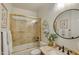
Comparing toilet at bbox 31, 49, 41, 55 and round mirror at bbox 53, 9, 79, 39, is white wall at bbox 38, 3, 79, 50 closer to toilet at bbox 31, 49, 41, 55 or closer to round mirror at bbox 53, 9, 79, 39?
round mirror at bbox 53, 9, 79, 39

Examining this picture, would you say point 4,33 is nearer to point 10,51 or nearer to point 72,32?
point 10,51

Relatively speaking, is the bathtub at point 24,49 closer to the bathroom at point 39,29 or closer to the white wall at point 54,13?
the bathroom at point 39,29

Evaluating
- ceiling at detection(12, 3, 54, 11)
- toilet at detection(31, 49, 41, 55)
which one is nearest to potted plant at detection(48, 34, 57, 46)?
toilet at detection(31, 49, 41, 55)

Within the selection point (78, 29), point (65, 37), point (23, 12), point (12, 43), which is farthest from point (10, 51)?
point (78, 29)

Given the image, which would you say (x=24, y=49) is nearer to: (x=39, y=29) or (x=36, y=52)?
(x=36, y=52)

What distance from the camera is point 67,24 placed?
143 centimetres

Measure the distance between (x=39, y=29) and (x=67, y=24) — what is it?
1.09 feet

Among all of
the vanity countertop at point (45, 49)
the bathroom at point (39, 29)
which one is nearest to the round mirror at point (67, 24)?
the bathroom at point (39, 29)

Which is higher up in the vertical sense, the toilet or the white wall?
the white wall

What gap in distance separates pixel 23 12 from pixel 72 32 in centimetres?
61

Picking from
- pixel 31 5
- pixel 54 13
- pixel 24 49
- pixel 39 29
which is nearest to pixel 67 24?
pixel 54 13

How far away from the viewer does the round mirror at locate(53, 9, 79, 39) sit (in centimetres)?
142

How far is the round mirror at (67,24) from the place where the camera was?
1.42 m
